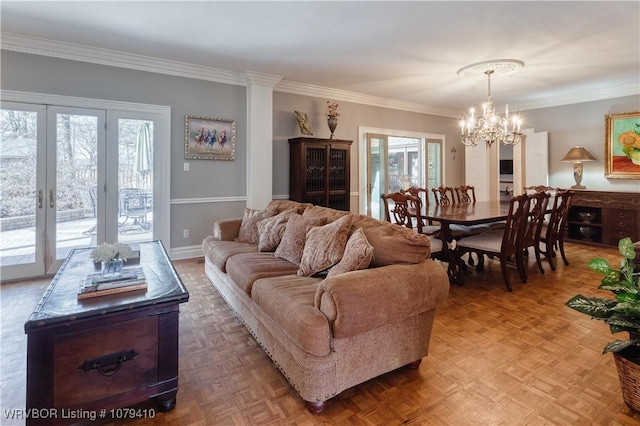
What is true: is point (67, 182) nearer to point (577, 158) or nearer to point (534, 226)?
point (534, 226)

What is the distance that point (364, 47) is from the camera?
12.3ft

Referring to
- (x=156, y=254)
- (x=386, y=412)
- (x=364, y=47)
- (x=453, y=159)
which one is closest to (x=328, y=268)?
(x=386, y=412)

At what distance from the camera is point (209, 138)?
15.4ft

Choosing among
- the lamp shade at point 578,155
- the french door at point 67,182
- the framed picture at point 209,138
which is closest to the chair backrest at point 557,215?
the lamp shade at point 578,155

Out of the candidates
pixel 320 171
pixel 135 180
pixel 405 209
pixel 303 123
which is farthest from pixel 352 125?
pixel 135 180

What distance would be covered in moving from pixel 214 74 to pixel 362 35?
2.25 m

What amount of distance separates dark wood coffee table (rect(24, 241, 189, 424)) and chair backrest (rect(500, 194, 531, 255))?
302cm

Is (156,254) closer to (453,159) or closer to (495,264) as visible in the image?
(495,264)

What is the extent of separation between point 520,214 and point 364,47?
2.43 m

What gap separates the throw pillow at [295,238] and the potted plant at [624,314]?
171cm

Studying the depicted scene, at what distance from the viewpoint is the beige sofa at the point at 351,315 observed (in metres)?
1.62

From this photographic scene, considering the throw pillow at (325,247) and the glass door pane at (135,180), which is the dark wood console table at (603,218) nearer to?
the throw pillow at (325,247)

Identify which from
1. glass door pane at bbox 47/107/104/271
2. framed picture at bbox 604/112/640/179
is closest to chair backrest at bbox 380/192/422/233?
glass door pane at bbox 47/107/104/271

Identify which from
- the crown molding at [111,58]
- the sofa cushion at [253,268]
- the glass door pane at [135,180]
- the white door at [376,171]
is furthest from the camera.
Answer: the white door at [376,171]
